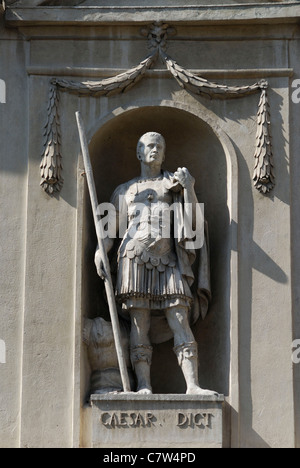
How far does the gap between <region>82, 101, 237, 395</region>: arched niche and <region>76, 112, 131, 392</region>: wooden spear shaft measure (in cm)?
26

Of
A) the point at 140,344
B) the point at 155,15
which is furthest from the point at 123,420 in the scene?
the point at 155,15

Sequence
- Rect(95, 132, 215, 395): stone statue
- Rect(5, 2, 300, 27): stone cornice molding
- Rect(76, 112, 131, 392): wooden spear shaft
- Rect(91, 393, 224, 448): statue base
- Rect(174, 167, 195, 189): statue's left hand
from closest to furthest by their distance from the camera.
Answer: Rect(91, 393, 224, 448): statue base
Rect(76, 112, 131, 392): wooden spear shaft
Rect(95, 132, 215, 395): stone statue
Rect(174, 167, 195, 189): statue's left hand
Rect(5, 2, 300, 27): stone cornice molding

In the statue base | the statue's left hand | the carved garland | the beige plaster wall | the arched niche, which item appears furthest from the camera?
the carved garland

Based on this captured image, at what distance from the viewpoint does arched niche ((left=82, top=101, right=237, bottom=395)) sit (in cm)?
1806

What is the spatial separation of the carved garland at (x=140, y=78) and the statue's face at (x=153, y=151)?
571mm

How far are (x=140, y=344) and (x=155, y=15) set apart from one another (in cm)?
313

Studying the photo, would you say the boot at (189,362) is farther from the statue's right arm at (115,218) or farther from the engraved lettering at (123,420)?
the statue's right arm at (115,218)

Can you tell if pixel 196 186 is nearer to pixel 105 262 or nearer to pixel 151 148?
pixel 151 148

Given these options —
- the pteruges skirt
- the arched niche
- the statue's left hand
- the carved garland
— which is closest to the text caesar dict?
the arched niche

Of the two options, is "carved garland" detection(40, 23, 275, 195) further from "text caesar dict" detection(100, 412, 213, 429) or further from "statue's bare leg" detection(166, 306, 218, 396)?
"text caesar dict" detection(100, 412, 213, 429)

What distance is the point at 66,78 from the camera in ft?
60.5

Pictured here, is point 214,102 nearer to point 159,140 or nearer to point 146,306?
point 159,140
